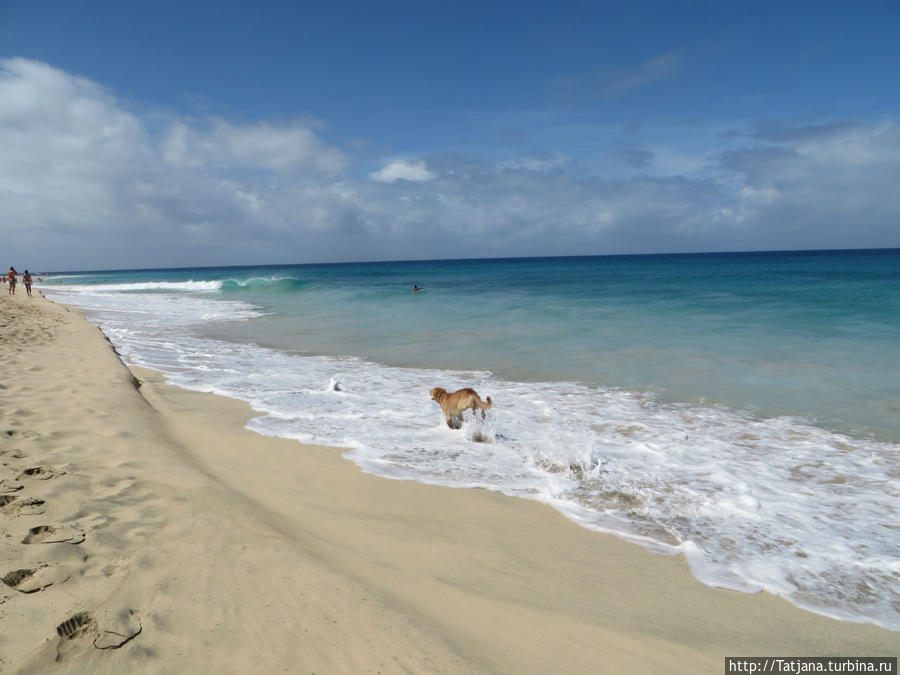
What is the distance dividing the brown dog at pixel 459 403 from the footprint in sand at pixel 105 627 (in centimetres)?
417

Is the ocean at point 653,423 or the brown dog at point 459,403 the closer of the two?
the ocean at point 653,423

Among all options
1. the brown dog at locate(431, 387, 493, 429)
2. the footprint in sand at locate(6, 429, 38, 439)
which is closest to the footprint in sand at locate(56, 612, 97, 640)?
the footprint in sand at locate(6, 429, 38, 439)

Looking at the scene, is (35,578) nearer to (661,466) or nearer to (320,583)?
(320,583)

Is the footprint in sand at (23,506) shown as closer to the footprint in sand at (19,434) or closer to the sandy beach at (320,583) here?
the sandy beach at (320,583)

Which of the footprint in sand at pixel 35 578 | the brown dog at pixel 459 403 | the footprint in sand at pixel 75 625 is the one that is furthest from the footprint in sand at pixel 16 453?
the brown dog at pixel 459 403

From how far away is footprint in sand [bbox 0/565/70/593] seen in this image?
2457 millimetres

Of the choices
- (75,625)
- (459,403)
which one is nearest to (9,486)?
(75,625)

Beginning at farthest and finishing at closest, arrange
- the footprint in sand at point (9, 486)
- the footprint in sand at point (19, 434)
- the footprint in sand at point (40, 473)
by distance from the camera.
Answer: the footprint in sand at point (19, 434) < the footprint in sand at point (40, 473) < the footprint in sand at point (9, 486)

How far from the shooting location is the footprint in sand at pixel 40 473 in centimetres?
383

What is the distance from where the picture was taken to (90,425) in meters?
5.41

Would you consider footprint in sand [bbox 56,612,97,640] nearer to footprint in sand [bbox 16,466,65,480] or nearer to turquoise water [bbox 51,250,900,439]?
footprint in sand [bbox 16,466,65,480]

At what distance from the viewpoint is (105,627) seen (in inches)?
89.5

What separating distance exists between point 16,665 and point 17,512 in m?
1.69

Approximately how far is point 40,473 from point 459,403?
423 centimetres
